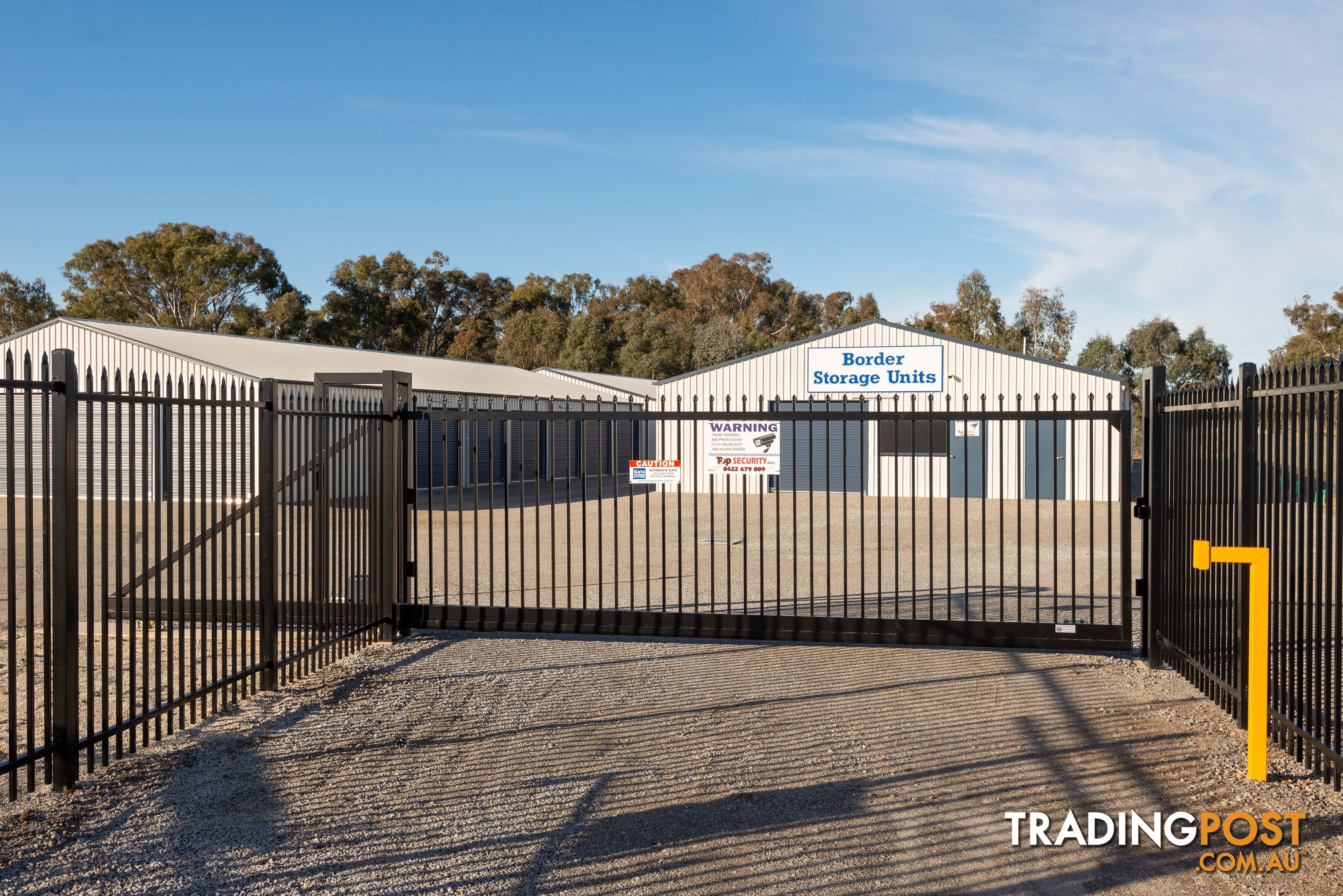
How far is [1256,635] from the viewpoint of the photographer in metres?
4.34

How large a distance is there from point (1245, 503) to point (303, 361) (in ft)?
90.1

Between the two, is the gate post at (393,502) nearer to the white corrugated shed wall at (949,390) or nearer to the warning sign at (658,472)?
the warning sign at (658,472)

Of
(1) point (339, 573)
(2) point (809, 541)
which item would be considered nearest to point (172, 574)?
(1) point (339, 573)

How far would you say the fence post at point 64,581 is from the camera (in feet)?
16.3

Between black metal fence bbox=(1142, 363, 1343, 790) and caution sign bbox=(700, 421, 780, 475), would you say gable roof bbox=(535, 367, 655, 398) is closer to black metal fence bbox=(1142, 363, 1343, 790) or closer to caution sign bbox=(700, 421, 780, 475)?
caution sign bbox=(700, 421, 780, 475)

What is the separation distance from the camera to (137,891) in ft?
13.3

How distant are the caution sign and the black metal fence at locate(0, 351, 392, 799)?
2.66 meters

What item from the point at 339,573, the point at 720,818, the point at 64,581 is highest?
the point at 64,581

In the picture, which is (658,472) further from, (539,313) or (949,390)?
(539,313)

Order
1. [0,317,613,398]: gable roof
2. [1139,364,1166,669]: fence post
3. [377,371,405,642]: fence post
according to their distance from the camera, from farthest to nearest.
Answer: [0,317,613,398]: gable roof → [377,371,405,642]: fence post → [1139,364,1166,669]: fence post

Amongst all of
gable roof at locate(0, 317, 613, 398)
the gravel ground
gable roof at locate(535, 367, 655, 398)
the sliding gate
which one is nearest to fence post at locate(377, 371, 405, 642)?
the sliding gate

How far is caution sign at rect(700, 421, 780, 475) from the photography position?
27.3 ft

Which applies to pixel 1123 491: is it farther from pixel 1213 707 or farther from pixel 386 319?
pixel 386 319

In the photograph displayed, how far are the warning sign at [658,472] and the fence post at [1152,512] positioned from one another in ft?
11.6
